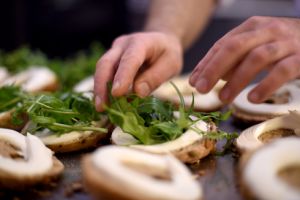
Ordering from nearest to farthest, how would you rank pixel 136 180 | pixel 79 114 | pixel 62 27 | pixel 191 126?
pixel 136 180, pixel 191 126, pixel 79 114, pixel 62 27

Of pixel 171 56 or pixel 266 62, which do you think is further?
pixel 171 56

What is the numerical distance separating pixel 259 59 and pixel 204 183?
0.32 meters

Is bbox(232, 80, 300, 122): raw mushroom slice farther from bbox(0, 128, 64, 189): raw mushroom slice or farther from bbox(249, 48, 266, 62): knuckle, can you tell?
bbox(0, 128, 64, 189): raw mushroom slice

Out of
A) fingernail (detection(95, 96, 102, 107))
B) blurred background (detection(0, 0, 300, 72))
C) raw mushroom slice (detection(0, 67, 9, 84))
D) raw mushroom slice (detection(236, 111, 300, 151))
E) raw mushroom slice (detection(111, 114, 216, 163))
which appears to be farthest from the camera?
blurred background (detection(0, 0, 300, 72))

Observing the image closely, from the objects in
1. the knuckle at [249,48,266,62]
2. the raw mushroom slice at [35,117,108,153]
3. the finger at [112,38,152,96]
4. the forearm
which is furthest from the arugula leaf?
the knuckle at [249,48,266,62]

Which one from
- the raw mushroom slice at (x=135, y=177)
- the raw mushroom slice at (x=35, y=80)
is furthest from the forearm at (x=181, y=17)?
the raw mushroom slice at (x=135, y=177)

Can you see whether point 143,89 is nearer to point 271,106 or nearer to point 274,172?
point 271,106

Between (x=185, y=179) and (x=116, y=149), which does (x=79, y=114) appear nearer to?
(x=116, y=149)

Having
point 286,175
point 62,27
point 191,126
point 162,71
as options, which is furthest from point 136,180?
point 62,27

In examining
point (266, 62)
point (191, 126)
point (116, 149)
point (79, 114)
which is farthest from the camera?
point (79, 114)

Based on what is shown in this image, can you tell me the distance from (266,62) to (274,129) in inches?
12.5

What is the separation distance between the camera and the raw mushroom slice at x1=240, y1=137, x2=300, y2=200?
0.90 meters

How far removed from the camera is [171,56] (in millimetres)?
1759

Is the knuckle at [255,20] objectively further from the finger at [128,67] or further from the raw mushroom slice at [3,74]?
the raw mushroom slice at [3,74]
